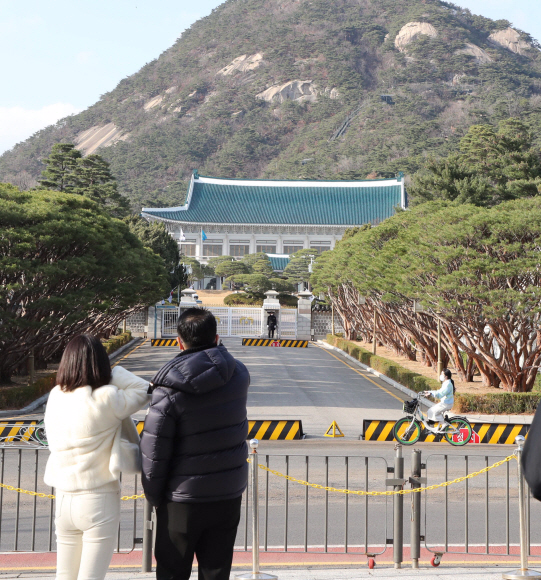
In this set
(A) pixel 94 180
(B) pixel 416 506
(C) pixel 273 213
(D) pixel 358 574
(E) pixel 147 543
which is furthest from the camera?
(C) pixel 273 213

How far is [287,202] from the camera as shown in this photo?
86000 millimetres

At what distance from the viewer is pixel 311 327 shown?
1884 inches

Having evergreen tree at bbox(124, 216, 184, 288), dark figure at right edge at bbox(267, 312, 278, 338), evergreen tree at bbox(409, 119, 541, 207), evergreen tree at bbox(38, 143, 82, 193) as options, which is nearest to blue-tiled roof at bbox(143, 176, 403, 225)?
evergreen tree at bbox(124, 216, 184, 288)

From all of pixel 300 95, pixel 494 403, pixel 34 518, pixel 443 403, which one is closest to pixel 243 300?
pixel 494 403

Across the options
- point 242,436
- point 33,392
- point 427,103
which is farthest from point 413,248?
point 427,103

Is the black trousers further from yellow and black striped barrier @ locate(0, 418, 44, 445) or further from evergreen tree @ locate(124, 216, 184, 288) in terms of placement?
evergreen tree @ locate(124, 216, 184, 288)

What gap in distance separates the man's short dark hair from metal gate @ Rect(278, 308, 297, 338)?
42431 mm

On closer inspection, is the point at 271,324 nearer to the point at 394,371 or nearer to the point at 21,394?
the point at 394,371

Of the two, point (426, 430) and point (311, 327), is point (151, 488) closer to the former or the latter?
point (426, 430)

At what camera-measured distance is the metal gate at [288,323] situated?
156ft

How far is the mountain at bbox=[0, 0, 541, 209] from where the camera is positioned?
400 feet

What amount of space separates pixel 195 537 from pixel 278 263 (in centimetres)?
7230

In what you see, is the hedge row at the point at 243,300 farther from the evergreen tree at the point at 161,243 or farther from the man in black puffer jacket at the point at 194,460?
the man in black puffer jacket at the point at 194,460

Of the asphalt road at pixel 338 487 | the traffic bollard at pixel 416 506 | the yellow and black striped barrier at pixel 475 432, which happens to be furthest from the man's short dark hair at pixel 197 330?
the yellow and black striped barrier at pixel 475 432
